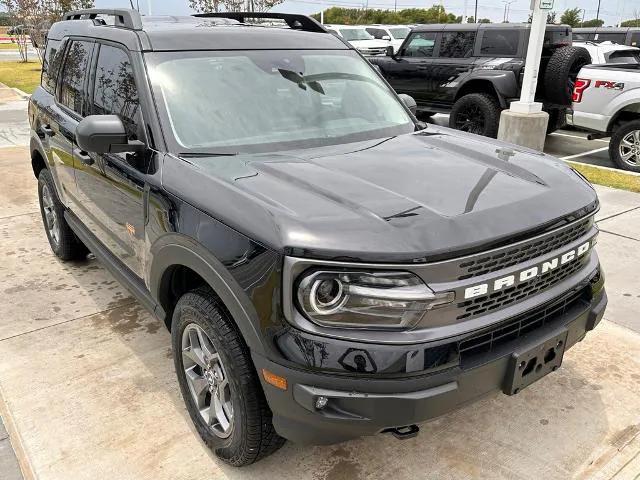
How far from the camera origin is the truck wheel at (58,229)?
15.0 feet

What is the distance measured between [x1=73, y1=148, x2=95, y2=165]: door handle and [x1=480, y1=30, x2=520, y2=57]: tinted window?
745 centimetres

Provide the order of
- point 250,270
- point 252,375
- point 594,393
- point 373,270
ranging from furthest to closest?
1. point 594,393
2. point 252,375
3. point 250,270
4. point 373,270

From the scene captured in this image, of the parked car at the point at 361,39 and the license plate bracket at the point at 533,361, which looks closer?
the license plate bracket at the point at 533,361

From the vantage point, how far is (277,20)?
4105 millimetres

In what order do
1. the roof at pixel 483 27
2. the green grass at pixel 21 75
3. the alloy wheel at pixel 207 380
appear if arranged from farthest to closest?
1. the green grass at pixel 21 75
2. the roof at pixel 483 27
3. the alloy wheel at pixel 207 380

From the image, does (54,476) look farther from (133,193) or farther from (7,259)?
(7,259)

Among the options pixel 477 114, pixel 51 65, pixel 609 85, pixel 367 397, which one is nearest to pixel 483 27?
pixel 477 114

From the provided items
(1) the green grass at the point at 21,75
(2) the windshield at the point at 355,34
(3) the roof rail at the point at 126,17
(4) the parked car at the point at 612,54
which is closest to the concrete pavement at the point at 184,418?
(3) the roof rail at the point at 126,17

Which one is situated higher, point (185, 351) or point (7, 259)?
point (185, 351)

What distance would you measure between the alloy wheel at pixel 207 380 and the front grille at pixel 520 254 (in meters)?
1.04

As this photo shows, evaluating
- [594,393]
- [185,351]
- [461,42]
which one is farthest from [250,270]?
[461,42]

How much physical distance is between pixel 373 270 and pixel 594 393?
6.07 feet

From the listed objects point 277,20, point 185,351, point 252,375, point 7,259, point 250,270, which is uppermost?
point 277,20

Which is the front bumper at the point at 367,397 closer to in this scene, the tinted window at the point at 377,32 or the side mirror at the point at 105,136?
the side mirror at the point at 105,136
